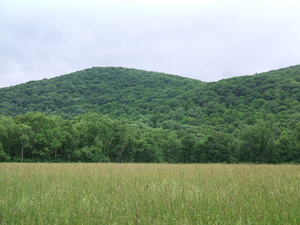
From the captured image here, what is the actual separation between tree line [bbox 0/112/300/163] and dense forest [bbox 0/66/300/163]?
0.59 feet

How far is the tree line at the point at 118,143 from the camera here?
41.9 metres

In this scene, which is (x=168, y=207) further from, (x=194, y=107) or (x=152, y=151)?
(x=194, y=107)

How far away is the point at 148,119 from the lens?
87.1m

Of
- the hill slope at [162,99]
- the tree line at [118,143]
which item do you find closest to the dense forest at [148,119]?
the tree line at [118,143]

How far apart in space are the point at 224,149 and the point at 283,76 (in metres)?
60.9

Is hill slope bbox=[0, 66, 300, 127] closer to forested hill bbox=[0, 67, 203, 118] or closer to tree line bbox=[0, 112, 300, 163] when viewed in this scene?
forested hill bbox=[0, 67, 203, 118]

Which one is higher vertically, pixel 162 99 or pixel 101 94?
pixel 101 94

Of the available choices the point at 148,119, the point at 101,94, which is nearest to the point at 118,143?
the point at 148,119

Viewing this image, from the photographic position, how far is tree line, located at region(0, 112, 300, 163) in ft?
137

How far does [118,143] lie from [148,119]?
113 ft

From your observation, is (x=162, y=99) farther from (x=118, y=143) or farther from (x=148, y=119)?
(x=118, y=143)

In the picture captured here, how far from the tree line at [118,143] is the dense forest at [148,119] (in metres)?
0.18

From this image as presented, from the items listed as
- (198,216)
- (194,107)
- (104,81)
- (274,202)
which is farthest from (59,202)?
(104,81)

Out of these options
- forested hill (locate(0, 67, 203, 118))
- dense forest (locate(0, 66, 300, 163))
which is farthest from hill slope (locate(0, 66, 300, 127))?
dense forest (locate(0, 66, 300, 163))
